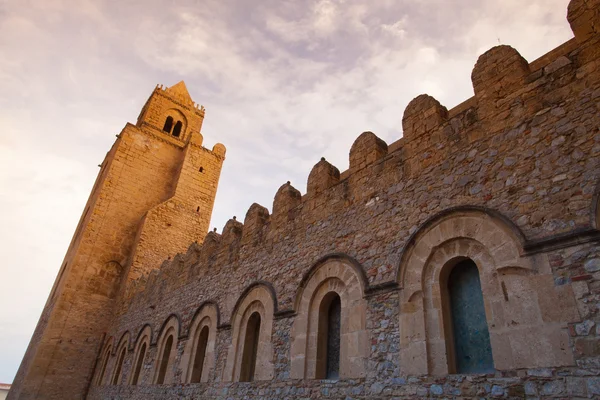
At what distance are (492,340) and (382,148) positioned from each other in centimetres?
376

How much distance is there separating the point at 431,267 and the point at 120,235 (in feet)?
48.8

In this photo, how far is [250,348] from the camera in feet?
25.9


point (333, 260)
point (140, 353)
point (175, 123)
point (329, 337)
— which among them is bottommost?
point (329, 337)

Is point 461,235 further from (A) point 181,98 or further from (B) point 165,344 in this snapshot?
(A) point 181,98

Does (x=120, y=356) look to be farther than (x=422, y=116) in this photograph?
Yes

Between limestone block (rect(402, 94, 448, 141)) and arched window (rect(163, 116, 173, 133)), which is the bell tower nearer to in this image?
arched window (rect(163, 116, 173, 133))

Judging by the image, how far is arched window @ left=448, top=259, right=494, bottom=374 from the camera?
4.39 meters

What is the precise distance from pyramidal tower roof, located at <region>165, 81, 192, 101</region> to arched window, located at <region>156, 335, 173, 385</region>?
52.7 ft

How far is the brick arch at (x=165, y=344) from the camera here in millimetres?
9812

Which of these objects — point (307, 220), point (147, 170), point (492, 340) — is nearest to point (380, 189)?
point (307, 220)

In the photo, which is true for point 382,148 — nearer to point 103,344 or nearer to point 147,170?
point 103,344

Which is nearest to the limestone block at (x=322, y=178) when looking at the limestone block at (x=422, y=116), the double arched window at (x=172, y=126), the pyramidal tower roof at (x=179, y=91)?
the limestone block at (x=422, y=116)

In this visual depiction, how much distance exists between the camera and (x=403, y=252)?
5.45 metres

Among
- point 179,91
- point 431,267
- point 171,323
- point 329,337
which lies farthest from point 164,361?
point 179,91
